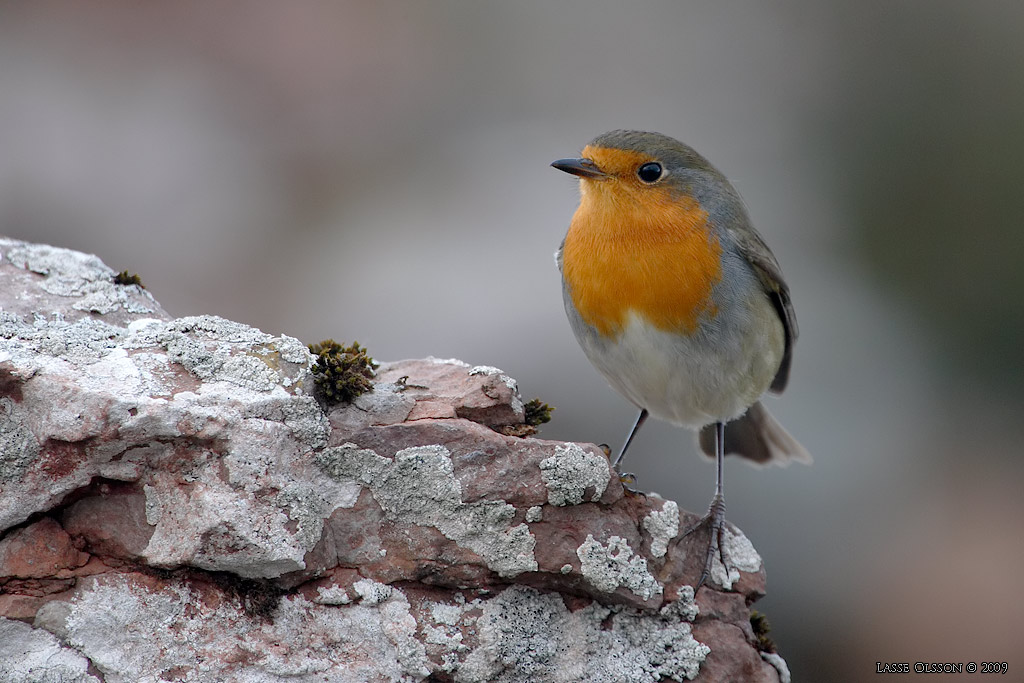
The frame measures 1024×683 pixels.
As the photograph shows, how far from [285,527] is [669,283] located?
2384 mm

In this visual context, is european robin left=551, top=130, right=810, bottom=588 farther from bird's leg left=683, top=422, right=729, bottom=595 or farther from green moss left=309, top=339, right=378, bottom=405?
green moss left=309, top=339, right=378, bottom=405

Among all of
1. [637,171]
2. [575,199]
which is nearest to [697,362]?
Answer: [637,171]

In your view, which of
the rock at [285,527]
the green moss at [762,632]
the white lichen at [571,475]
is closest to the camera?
the rock at [285,527]

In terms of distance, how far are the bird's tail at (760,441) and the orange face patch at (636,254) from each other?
1.56m

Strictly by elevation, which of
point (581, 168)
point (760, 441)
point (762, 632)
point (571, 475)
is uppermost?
point (581, 168)

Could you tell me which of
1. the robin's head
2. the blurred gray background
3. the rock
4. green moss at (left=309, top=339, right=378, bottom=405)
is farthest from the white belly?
the blurred gray background

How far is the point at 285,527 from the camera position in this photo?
3.33 meters

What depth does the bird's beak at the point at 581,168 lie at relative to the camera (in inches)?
200

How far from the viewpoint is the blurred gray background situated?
25.4 ft

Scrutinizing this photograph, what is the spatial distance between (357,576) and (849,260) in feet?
24.9

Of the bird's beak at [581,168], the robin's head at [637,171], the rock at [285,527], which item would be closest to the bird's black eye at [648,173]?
the robin's head at [637,171]

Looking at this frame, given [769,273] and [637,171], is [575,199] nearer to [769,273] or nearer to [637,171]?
[637,171]

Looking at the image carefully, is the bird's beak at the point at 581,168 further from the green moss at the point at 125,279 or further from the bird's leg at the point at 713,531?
the green moss at the point at 125,279

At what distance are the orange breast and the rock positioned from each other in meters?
1.04
